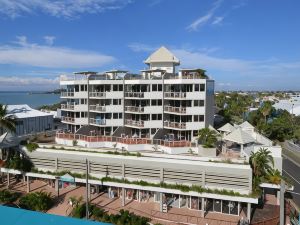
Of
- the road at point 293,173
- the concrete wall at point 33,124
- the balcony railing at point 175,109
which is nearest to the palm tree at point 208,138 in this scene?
the balcony railing at point 175,109

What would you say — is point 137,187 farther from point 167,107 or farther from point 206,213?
point 167,107

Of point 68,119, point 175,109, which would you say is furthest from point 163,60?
point 68,119

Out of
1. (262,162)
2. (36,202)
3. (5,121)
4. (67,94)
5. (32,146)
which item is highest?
(67,94)

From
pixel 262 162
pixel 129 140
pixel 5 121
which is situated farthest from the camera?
pixel 5 121

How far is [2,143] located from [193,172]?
24.0 meters

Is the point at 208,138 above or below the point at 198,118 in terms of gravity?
below

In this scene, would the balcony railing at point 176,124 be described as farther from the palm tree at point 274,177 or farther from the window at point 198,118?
the palm tree at point 274,177

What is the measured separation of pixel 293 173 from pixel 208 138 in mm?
19289

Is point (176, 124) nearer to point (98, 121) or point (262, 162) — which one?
point (98, 121)

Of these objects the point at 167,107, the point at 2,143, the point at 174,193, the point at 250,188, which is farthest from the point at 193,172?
the point at 2,143

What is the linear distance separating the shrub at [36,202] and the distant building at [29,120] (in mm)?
25340

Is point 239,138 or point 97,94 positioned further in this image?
point 97,94

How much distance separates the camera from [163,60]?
164 ft

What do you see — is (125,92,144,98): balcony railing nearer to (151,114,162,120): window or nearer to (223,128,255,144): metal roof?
(151,114,162,120): window
